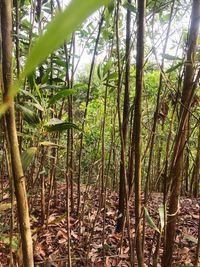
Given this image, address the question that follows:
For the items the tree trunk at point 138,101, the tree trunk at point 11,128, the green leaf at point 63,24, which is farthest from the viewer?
the tree trunk at point 138,101

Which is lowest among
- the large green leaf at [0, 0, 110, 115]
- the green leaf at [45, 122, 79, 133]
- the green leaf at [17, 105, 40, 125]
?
the large green leaf at [0, 0, 110, 115]

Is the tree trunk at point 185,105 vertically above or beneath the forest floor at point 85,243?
above

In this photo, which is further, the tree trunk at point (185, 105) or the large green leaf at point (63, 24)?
the tree trunk at point (185, 105)

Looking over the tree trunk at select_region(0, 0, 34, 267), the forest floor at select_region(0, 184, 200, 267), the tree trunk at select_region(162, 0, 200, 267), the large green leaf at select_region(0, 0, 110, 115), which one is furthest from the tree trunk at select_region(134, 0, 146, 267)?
the large green leaf at select_region(0, 0, 110, 115)

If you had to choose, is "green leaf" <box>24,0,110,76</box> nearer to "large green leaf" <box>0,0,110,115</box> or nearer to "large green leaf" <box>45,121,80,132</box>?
"large green leaf" <box>0,0,110,115</box>

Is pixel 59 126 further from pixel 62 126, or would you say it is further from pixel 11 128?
pixel 11 128

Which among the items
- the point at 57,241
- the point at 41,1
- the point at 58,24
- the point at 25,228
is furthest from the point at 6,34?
the point at 57,241

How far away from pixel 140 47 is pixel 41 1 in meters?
1.15

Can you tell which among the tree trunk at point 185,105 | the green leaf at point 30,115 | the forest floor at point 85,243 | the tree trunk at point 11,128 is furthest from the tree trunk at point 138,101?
the forest floor at point 85,243

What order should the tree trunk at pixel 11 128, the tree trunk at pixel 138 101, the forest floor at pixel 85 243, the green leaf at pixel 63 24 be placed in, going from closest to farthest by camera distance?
1. the green leaf at pixel 63 24
2. the tree trunk at pixel 11 128
3. the tree trunk at pixel 138 101
4. the forest floor at pixel 85 243

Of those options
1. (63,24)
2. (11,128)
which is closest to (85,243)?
(11,128)

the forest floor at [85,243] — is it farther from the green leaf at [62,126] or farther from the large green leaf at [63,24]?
the large green leaf at [63,24]

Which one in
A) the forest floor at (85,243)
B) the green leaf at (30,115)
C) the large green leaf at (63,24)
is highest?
the green leaf at (30,115)

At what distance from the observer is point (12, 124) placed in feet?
2.12
